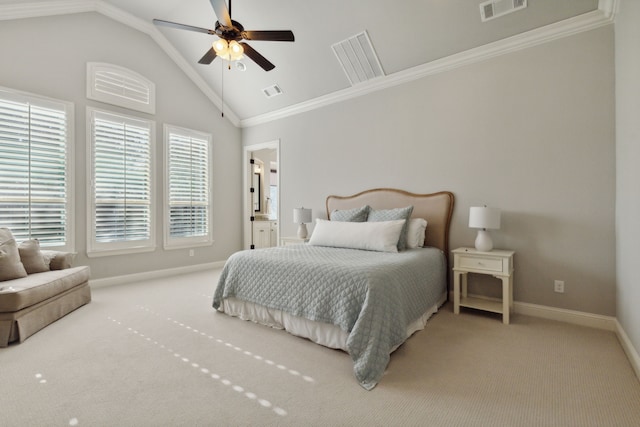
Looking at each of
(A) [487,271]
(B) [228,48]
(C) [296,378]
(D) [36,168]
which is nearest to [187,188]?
(D) [36,168]

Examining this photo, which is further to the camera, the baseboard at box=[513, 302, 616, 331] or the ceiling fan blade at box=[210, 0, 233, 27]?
the baseboard at box=[513, 302, 616, 331]

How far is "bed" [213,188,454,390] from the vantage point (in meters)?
2.04

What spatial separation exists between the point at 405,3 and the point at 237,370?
12.4 ft

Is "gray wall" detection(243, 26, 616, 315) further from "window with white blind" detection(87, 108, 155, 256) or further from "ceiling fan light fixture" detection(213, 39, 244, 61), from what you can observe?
"window with white blind" detection(87, 108, 155, 256)

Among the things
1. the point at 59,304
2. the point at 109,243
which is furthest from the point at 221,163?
the point at 59,304

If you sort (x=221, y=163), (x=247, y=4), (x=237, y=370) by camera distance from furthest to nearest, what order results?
1. (x=221, y=163)
2. (x=247, y=4)
3. (x=237, y=370)

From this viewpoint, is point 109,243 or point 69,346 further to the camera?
point 109,243

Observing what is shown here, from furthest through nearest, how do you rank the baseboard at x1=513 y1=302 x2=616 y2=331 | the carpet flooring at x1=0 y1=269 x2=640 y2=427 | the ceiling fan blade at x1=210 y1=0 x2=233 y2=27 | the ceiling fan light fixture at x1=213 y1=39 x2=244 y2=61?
the ceiling fan light fixture at x1=213 y1=39 x2=244 y2=61 < the baseboard at x1=513 y1=302 x2=616 y2=331 < the ceiling fan blade at x1=210 y1=0 x2=233 y2=27 < the carpet flooring at x1=0 y1=269 x2=640 y2=427

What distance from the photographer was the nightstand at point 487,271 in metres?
2.83

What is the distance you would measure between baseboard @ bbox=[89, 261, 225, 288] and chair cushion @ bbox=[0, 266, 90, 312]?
0.91 meters

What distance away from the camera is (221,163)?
5688 mm

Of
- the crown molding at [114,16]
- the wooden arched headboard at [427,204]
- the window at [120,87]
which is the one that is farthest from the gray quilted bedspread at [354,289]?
the crown molding at [114,16]

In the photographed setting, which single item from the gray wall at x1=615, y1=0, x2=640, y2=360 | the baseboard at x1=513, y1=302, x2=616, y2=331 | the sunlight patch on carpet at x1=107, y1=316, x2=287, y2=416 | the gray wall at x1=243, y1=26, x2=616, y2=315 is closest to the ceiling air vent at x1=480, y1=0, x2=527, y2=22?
the gray wall at x1=243, y1=26, x2=616, y2=315

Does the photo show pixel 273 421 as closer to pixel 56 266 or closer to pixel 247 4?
pixel 56 266
